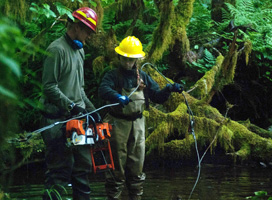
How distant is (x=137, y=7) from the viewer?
1083 cm

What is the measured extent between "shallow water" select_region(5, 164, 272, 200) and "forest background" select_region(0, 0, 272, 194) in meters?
0.51

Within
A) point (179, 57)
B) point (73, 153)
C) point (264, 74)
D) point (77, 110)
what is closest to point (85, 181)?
point (73, 153)

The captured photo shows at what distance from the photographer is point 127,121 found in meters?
5.69

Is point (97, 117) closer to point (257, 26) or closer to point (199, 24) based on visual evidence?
point (199, 24)

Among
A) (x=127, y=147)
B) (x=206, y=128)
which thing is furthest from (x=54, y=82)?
(x=206, y=128)

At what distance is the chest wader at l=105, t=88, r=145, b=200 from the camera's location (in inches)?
222

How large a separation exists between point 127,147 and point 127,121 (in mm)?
370

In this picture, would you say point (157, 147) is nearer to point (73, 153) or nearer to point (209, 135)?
point (209, 135)

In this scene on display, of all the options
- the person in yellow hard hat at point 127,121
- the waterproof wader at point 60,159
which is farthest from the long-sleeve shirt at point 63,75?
the person in yellow hard hat at point 127,121

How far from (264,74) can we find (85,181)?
745cm

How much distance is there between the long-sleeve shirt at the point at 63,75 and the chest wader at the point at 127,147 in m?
0.72

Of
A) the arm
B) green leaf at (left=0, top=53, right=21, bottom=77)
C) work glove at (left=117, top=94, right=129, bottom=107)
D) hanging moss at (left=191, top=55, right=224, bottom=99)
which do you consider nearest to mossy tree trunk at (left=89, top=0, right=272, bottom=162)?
hanging moss at (left=191, top=55, right=224, bottom=99)

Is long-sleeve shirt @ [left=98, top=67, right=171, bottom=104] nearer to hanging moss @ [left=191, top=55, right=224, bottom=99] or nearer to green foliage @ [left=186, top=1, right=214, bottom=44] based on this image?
hanging moss @ [left=191, top=55, right=224, bottom=99]

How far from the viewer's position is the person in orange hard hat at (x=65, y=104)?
466 cm
